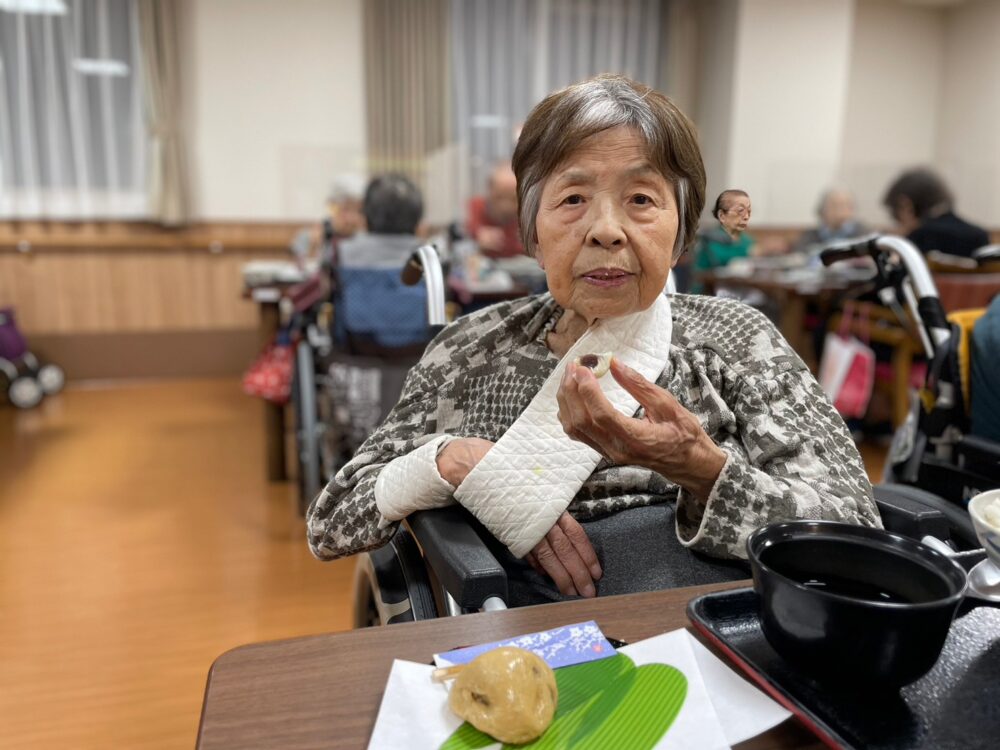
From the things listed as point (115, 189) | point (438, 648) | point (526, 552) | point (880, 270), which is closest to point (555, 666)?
point (438, 648)

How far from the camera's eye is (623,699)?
534 mm

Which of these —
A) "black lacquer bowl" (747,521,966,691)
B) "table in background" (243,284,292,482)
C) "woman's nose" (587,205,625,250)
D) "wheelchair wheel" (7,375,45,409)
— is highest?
"woman's nose" (587,205,625,250)

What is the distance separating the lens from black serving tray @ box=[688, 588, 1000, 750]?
1.62 feet

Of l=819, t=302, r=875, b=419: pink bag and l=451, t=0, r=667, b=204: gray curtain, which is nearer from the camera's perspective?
l=819, t=302, r=875, b=419: pink bag

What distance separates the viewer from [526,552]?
948 millimetres

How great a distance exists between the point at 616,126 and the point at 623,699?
67 centimetres

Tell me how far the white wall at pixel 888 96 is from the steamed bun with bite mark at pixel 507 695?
727 cm

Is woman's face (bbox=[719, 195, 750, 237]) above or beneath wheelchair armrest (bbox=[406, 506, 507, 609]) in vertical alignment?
above

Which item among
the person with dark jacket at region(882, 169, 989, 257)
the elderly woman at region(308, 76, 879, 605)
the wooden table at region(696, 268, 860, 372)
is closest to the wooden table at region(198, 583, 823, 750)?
the elderly woman at region(308, 76, 879, 605)

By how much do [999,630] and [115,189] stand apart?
542 centimetres

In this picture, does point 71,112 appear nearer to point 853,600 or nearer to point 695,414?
point 695,414

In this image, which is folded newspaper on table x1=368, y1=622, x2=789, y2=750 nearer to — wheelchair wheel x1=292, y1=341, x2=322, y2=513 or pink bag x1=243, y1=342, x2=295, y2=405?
wheelchair wheel x1=292, y1=341, x2=322, y2=513

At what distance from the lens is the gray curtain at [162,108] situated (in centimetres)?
483

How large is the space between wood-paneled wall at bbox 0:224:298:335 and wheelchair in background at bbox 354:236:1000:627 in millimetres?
4381
